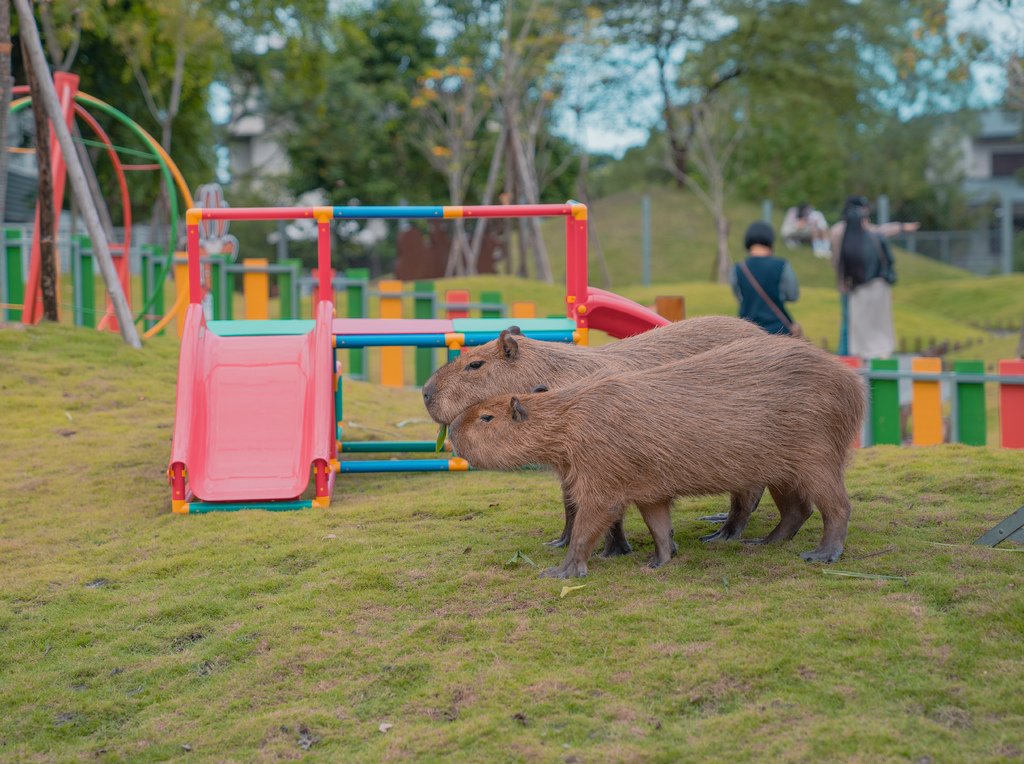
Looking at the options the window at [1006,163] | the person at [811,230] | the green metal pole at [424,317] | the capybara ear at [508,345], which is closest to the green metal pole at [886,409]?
the capybara ear at [508,345]

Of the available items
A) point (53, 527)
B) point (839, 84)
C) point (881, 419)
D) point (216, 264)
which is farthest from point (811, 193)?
point (53, 527)

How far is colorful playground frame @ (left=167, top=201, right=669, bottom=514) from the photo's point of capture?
6.23 meters

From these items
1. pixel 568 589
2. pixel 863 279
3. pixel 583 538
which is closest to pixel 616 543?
pixel 583 538

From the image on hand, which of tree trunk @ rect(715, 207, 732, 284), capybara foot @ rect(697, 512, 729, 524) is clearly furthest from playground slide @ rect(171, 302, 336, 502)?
tree trunk @ rect(715, 207, 732, 284)

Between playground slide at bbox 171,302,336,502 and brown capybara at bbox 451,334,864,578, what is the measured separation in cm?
170

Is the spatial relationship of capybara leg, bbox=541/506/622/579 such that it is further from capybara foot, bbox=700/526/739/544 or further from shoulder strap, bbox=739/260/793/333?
shoulder strap, bbox=739/260/793/333

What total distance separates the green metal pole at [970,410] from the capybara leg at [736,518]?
305cm

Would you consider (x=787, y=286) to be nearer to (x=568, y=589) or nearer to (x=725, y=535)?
(x=725, y=535)

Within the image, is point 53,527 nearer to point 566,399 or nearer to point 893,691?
point 566,399

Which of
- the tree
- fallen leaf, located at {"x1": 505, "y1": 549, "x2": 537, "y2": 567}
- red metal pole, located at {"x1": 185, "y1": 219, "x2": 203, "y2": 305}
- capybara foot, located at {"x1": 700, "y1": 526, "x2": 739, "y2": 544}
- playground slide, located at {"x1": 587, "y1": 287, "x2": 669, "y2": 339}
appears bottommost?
fallen leaf, located at {"x1": 505, "y1": 549, "x2": 537, "y2": 567}

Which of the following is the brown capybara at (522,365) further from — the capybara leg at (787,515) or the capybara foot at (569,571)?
the capybara foot at (569,571)

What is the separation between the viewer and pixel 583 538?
4695 mm

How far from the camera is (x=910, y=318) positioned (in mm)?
18672

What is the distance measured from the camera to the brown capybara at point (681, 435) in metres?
4.66
